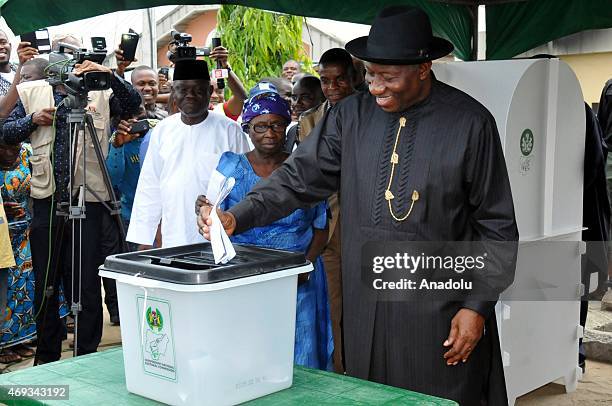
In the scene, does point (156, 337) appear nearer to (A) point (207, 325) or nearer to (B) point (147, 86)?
(A) point (207, 325)

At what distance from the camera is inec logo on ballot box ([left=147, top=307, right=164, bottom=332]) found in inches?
80.5

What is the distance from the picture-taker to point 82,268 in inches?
197

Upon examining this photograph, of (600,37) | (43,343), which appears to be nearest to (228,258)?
(43,343)

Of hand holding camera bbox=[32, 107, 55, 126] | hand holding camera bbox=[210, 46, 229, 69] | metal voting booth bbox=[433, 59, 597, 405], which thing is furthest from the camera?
hand holding camera bbox=[210, 46, 229, 69]

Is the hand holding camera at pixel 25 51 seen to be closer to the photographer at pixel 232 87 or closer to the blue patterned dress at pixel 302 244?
the photographer at pixel 232 87

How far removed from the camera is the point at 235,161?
3.51m

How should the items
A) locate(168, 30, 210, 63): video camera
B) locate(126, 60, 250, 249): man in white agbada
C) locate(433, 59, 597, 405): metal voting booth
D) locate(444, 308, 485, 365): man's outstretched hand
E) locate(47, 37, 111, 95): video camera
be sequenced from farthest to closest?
locate(168, 30, 210, 63): video camera → locate(47, 37, 111, 95): video camera → locate(126, 60, 250, 249): man in white agbada → locate(433, 59, 597, 405): metal voting booth → locate(444, 308, 485, 365): man's outstretched hand

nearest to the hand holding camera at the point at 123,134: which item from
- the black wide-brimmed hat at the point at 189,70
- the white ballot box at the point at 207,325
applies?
the black wide-brimmed hat at the point at 189,70

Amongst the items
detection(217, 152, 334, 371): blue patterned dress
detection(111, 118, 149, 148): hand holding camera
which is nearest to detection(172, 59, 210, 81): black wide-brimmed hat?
detection(217, 152, 334, 371): blue patterned dress

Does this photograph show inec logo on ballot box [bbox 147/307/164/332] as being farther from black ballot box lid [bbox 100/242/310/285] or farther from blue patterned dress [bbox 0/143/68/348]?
blue patterned dress [bbox 0/143/68/348]

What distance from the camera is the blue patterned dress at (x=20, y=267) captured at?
17.2ft

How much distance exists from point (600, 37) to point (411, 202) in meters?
9.23

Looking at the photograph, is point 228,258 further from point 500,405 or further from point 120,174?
point 120,174

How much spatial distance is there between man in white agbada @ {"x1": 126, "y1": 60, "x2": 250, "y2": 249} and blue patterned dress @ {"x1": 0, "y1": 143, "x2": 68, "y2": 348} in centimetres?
149
